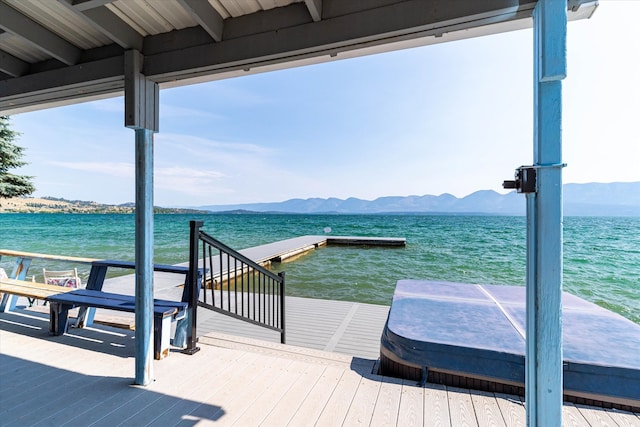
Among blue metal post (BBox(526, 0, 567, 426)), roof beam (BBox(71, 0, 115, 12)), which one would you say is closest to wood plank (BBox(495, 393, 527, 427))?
blue metal post (BBox(526, 0, 567, 426))

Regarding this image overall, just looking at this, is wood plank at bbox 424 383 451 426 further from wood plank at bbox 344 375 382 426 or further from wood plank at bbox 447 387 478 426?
wood plank at bbox 344 375 382 426

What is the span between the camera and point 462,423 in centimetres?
166

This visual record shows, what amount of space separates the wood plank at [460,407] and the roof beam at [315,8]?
7.61 feet

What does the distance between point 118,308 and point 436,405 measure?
8.50ft

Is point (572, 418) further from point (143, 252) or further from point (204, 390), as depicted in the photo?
point (143, 252)

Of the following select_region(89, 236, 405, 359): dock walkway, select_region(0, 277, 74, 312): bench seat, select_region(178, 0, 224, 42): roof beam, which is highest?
select_region(178, 0, 224, 42): roof beam

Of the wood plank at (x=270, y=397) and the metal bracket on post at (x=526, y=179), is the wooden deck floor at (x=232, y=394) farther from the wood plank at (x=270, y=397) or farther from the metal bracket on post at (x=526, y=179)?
the metal bracket on post at (x=526, y=179)

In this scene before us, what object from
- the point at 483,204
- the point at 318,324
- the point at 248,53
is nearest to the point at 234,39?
the point at 248,53

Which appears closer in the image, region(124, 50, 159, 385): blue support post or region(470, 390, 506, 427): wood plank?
region(470, 390, 506, 427): wood plank

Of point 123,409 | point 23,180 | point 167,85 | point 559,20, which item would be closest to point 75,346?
point 123,409

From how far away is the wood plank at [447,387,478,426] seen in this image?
1671 millimetres

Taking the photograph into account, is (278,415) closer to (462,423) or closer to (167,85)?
(462,423)

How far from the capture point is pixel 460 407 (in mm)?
1804

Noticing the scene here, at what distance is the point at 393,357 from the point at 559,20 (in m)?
2.14
